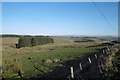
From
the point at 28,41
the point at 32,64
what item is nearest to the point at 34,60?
the point at 32,64

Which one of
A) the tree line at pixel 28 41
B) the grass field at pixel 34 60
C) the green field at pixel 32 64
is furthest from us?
the tree line at pixel 28 41

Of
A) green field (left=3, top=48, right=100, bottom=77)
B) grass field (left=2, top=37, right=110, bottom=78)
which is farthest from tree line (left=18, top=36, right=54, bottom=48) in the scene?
green field (left=3, top=48, right=100, bottom=77)

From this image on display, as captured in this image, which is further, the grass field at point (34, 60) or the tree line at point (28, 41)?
the tree line at point (28, 41)

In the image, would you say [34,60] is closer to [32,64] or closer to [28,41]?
[32,64]

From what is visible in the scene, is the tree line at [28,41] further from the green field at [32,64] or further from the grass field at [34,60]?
the green field at [32,64]

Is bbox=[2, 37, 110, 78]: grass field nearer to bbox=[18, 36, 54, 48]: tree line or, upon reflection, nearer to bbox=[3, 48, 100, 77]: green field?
bbox=[3, 48, 100, 77]: green field

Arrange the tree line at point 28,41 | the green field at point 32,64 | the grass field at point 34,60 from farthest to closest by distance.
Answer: the tree line at point 28,41, the grass field at point 34,60, the green field at point 32,64

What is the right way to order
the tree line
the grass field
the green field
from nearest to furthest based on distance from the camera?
the green field, the grass field, the tree line

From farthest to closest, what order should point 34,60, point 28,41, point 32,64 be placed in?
point 28,41
point 34,60
point 32,64

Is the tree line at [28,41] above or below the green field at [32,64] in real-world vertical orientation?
above

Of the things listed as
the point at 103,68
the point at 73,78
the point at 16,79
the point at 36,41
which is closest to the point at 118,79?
the point at 73,78

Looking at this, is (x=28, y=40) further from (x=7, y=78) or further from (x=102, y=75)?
(x=102, y=75)

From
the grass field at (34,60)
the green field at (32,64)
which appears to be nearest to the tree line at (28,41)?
the grass field at (34,60)

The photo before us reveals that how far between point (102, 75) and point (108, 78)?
95 cm
